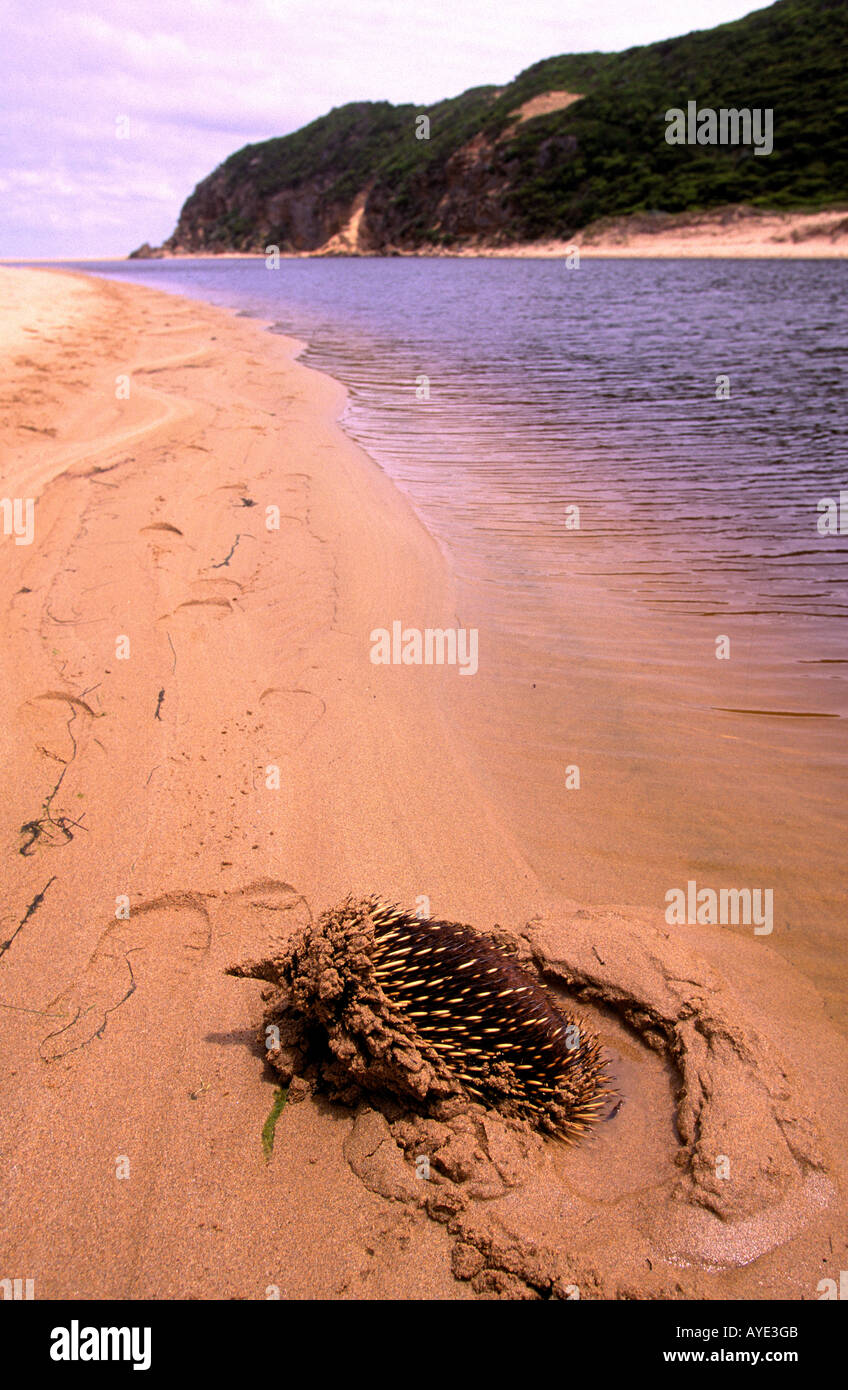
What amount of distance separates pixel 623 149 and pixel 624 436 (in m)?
64.9

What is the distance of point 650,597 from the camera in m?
6.67

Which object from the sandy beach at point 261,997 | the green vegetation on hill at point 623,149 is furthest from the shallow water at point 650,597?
the green vegetation on hill at point 623,149

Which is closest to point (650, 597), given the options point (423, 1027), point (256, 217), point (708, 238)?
point (423, 1027)

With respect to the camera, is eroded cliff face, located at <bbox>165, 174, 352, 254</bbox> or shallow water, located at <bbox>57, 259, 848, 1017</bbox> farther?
eroded cliff face, located at <bbox>165, 174, 352, 254</bbox>

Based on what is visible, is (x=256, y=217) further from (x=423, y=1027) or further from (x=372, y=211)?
(x=423, y=1027)

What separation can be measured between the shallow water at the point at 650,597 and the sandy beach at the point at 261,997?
0.23m

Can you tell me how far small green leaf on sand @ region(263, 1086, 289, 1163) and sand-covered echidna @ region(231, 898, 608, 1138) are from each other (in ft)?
0.21

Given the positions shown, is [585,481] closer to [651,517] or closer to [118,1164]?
[651,517]

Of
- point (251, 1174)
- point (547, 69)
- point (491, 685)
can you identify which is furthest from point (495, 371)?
point (547, 69)

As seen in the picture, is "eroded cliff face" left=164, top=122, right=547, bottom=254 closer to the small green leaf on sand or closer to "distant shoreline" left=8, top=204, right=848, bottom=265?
"distant shoreline" left=8, top=204, right=848, bottom=265

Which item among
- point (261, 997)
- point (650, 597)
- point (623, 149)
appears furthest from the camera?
point (623, 149)

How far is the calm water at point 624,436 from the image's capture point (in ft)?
23.8

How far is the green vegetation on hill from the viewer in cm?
5025

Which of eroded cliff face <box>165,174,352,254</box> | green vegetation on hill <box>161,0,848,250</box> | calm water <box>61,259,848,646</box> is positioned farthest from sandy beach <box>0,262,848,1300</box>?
eroded cliff face <box>165,174,352,254</box>
